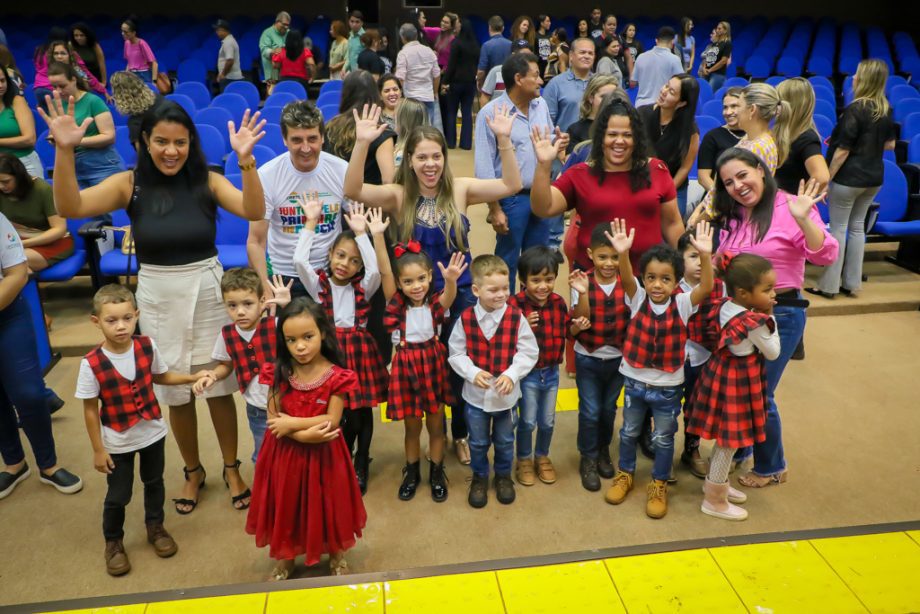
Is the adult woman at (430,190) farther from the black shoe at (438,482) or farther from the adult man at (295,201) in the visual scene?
the black shoe at (438,482)

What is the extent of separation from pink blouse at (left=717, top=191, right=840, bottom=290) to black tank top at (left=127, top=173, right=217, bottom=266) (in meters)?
2.05

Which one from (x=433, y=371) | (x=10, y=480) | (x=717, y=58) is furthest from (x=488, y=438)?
(x=717, y=58)

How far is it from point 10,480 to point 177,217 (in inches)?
58.2

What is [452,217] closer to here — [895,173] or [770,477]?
[770,477]

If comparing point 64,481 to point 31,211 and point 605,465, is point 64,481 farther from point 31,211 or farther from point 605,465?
point 605,465

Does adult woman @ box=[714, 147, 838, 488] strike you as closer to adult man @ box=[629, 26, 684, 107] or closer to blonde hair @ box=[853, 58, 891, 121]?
blonde hair @ box=[853, 58, 891, 121]

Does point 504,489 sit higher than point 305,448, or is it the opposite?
point 305,448

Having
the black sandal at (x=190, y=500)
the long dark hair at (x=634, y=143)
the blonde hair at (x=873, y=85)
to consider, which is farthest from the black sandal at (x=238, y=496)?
the blonde hair at (x=873, y=85)

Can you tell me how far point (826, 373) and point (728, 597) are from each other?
2227 millimetres

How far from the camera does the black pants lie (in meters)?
2.54

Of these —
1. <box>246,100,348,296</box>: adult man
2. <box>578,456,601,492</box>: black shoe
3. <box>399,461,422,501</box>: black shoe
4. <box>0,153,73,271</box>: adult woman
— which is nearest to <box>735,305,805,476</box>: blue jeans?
<box>578,456,601,492</box>: black shoe

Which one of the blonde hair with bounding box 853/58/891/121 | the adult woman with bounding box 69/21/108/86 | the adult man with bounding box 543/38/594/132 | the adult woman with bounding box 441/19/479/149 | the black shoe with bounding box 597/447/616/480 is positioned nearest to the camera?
the black shoe with bounding box 597/447/616/480

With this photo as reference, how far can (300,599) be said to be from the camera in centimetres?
228

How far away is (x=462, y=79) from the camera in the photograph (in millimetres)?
8242
